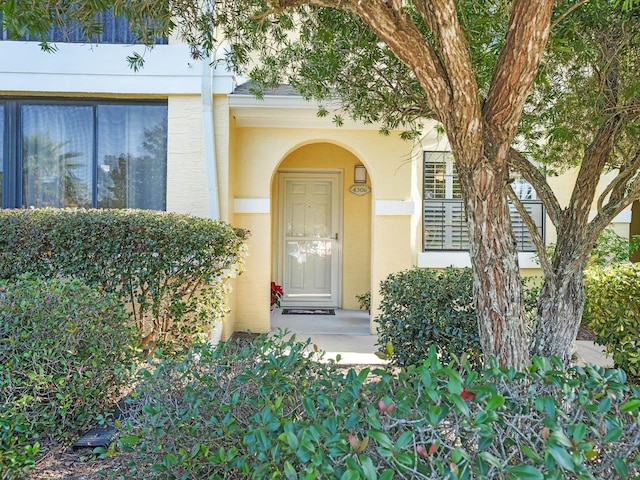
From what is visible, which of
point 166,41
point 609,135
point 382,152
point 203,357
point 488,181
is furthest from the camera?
point 382,152

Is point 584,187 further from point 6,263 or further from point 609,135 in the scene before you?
point 6,263

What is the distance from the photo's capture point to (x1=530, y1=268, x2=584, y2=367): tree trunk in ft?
12.3

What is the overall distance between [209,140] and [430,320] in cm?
370

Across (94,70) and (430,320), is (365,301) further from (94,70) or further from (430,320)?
(94,70)

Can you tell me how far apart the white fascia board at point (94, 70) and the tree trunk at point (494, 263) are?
462 cm

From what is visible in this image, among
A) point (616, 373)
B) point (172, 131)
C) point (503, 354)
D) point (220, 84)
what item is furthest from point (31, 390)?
point (220, 84)

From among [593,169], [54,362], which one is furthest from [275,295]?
[593,169]

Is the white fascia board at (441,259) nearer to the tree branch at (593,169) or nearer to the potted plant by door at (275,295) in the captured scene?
the potted plant by door at (275,295)

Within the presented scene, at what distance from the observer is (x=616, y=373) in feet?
5.80

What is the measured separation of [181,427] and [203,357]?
1.43 feet

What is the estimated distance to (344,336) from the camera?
22.4 ft

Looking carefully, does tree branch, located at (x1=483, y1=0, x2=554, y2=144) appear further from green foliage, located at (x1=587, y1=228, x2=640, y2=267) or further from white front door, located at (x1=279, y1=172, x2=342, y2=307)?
white front door, located at (x1=279, y1=172, x2=342, y2=307)

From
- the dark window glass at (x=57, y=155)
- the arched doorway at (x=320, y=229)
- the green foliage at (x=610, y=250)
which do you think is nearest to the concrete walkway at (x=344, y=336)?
the arched doorway at (x=320, y=229)

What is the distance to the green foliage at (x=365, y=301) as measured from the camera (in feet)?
27.8
